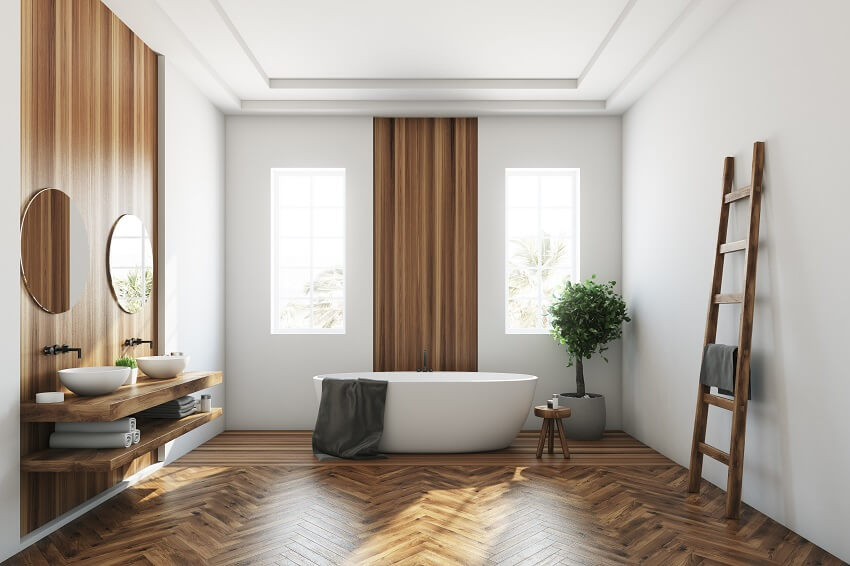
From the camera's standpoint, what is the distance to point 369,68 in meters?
5.66

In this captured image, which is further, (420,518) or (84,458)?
(420,518)

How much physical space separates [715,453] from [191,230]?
14.1 ft

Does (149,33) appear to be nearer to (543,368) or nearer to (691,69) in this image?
(691,69)

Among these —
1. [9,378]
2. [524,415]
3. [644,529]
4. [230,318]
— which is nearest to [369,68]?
[230,318]

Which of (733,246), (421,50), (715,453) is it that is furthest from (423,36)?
(715,453)

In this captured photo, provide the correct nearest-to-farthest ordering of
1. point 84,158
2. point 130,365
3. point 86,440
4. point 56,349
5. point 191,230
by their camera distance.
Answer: point 86,440 < point 56,349 < point 84,158 < point 130,365 < point 191,230

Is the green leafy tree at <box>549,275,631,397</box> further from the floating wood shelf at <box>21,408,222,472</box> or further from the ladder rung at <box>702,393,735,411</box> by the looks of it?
the floating wood shelf at <box>21,408,222,472</box>

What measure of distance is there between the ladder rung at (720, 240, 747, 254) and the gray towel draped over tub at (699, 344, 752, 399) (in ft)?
1.92

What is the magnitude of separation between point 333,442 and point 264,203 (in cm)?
257

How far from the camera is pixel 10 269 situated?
10.7ft

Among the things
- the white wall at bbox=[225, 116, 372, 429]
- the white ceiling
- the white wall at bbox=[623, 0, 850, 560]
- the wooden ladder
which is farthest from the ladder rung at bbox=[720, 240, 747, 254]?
the white wall at bbox=[225, 116, 372, 429]

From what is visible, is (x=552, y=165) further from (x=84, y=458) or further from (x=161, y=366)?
(x=84, y=458)

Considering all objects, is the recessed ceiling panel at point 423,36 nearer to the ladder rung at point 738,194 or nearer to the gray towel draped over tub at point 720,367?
the ladder rung at point 738,194

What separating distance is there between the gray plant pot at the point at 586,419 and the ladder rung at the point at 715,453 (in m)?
1.78
